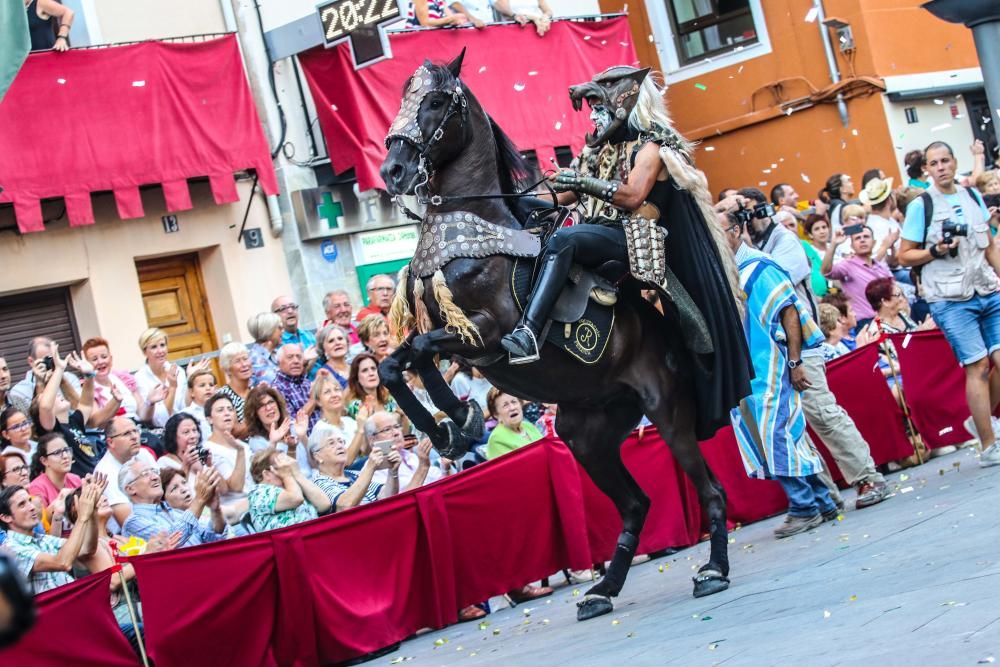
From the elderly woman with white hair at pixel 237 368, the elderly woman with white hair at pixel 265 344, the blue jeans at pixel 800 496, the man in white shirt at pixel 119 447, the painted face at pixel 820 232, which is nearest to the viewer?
the man in white shirt at pixel 119 447

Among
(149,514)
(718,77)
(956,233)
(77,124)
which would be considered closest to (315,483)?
(149,514)

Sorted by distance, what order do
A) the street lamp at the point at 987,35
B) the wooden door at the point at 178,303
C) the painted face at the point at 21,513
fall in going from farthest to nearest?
the wooden door at the point at 178,303 < the street lamp at the point at 987,35 < the painted face at the point at 21,513

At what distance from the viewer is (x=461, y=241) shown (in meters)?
7.75

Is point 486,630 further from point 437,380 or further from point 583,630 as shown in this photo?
point 437,380

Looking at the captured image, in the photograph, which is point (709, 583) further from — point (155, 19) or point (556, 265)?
point (155, 19)

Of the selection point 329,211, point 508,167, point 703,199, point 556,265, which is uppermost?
point 329,211

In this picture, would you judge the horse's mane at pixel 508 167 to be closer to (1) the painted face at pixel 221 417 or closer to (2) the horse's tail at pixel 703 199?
(2) the horse's tail at pixel 703 199

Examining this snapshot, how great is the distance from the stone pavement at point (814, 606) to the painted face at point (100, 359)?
356cm

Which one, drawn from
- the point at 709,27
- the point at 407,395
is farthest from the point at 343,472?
the point at 709,27

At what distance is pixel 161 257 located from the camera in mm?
15953

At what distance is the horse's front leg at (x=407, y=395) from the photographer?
7617mm

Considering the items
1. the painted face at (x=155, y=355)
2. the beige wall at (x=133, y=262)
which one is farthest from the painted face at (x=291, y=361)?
the beige wall at (x=133, y=262)

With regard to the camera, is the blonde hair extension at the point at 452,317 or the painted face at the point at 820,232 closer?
the blonde hair extension at the point at 452,317

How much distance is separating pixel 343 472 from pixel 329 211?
707 cm
